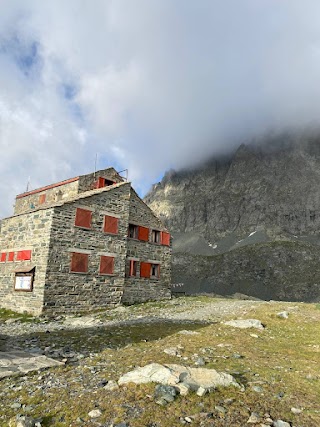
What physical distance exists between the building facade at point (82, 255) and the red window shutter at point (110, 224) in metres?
0.08

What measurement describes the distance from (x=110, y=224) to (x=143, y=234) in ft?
16.0

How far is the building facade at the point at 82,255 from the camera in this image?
21453mm

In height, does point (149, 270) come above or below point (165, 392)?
above

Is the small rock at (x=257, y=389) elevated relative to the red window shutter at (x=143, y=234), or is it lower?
lower

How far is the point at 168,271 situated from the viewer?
31.3 m

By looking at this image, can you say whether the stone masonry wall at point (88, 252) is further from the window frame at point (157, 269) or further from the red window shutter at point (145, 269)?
the window frame at point (157, 269)

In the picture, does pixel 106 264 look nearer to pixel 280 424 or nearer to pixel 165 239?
pixel 165 239

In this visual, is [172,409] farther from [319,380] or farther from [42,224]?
[42,224]

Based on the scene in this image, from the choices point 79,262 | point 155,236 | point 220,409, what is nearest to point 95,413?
point 220,409

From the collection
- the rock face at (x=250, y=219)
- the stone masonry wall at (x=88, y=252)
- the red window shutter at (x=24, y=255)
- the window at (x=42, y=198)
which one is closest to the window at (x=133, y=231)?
the stone masonry wall at (x=88, y=252)

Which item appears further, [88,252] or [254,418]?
[88,252]

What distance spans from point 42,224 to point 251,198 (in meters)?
106

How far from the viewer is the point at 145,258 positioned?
1155 inches

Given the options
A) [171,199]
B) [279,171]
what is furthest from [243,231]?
[171,199]
